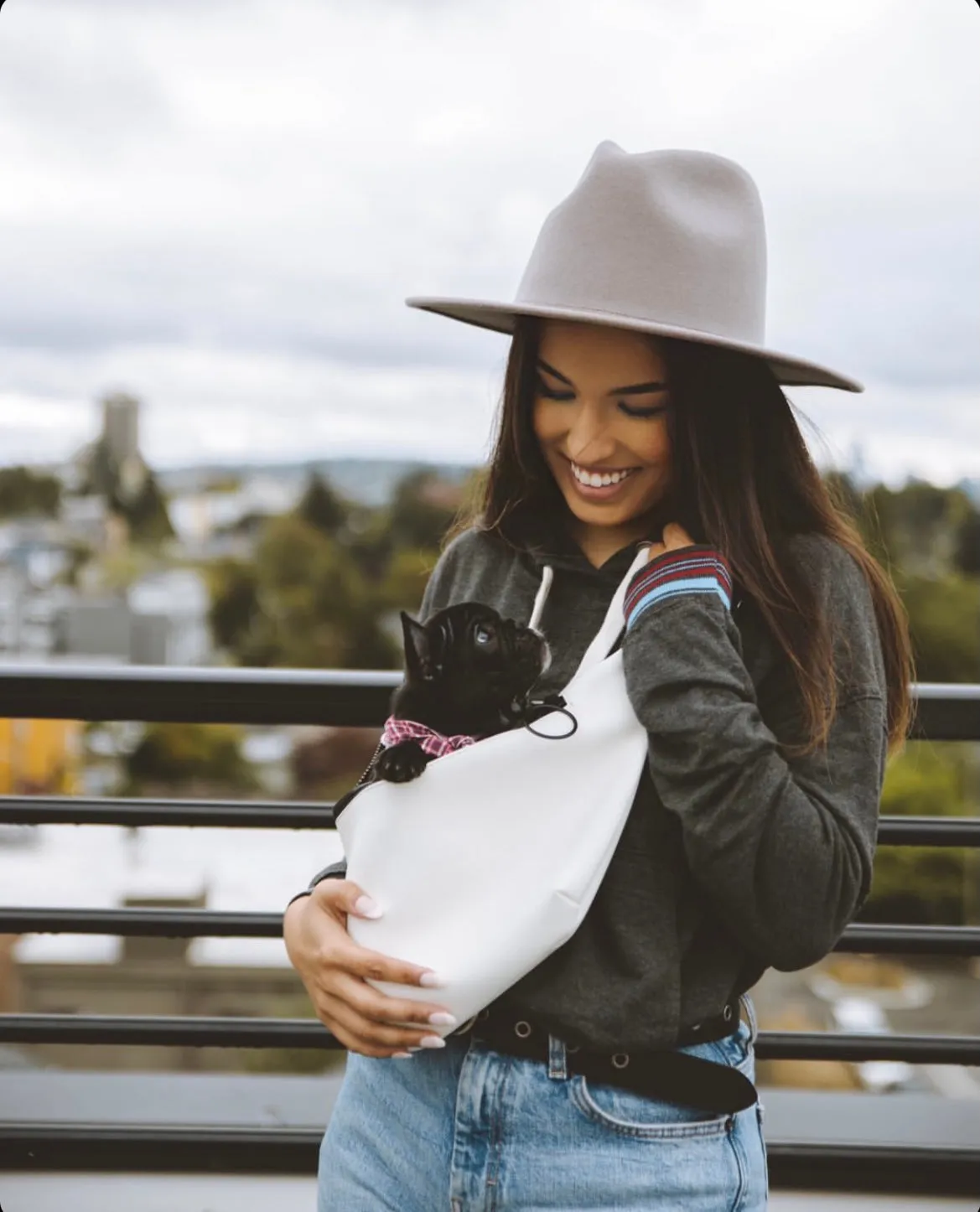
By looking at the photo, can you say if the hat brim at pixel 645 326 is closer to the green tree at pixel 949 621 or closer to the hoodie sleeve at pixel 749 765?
the hoodie sleeve at pixel 749 765

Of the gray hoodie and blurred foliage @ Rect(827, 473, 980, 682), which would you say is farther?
blurred foliage @ Rect(827, 473, 980, 682)

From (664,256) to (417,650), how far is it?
381mm

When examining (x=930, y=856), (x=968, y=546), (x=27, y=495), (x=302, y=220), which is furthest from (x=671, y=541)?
(x=302, y=220)

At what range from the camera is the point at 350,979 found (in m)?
1.01

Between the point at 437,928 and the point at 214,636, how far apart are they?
46347 millimetres

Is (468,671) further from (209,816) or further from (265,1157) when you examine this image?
(265,1157)

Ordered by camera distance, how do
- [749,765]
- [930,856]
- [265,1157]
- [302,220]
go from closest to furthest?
[749,765], [265,1157], [930,856], [302,220]

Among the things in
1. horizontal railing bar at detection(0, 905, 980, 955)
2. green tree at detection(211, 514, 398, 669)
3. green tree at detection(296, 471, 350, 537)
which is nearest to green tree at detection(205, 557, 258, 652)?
green tree at detection(211, 514, 398, 669)

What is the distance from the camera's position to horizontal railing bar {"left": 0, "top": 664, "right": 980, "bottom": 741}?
1803 millimetres

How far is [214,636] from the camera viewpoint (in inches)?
1818

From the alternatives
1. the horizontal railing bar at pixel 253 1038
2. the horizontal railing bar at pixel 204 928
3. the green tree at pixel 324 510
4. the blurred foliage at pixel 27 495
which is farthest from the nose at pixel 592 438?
the blurred foliage at pixel 27 495

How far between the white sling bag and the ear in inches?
3.5

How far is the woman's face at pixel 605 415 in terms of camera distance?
41.5 inches

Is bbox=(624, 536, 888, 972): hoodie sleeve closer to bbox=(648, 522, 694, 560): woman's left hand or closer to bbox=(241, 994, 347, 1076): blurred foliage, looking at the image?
bbox=(648, 522, 694, 560): woman's left hand
